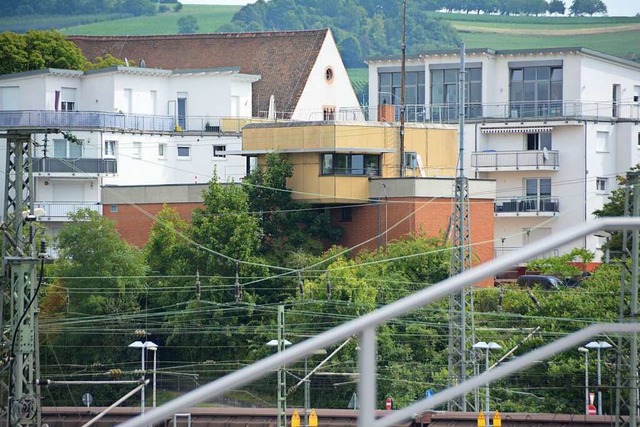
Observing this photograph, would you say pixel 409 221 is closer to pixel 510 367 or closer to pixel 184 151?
pixel 184 151

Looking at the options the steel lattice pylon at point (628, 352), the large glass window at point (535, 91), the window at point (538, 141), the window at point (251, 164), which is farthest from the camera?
the large glass window at point (535, 91)

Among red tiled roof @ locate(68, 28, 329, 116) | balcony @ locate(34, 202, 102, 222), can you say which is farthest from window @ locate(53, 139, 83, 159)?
red tiled roof @ locate(68, 28, 329, 116)

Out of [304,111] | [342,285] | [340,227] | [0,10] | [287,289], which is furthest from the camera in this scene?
[0,10]

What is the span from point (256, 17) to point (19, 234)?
132m

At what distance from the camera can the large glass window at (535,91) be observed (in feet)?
188

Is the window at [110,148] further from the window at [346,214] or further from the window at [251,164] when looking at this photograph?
the window at [346,214]

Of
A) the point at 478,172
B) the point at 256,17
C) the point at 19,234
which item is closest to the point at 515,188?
the point at 478,172

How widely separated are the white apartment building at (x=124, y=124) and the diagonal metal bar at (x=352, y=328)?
51532 mm

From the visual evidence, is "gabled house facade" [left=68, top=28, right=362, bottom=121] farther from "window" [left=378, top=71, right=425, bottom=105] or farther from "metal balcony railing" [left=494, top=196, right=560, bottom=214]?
"metal balcony railing" [left=494, top=196, right=560, bottom=214]

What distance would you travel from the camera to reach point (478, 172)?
56.4m

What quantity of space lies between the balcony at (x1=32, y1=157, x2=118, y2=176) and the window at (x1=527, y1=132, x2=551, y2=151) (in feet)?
57.1

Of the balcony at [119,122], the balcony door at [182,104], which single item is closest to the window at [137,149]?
the balcony at [119,122]

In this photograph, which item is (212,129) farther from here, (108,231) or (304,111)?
(108,231)

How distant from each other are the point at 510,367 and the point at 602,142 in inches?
2145
